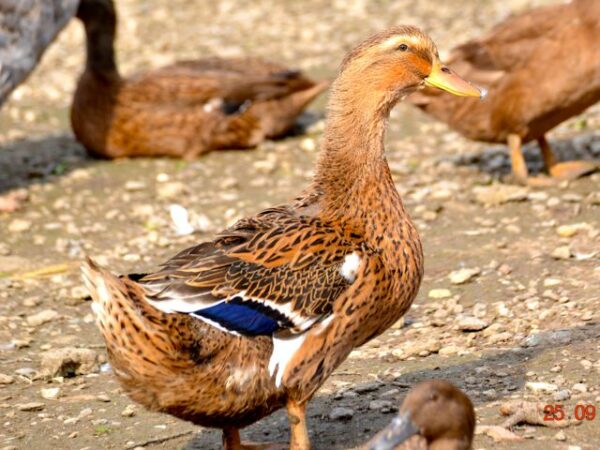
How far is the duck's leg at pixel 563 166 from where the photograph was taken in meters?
9.02

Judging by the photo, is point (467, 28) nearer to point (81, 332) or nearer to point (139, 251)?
point (139, 251)

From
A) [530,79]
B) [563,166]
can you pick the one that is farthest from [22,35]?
[563,166]

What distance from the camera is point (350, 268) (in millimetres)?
5078

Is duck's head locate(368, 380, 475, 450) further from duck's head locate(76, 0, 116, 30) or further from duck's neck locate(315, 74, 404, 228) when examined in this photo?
duck's head locate(76, 0, 116, 30)

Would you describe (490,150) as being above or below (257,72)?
below

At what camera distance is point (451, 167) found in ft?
Answer: 32.3

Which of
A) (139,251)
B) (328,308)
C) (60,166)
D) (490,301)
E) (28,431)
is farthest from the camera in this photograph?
(60,166)

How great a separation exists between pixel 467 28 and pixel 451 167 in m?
4.73

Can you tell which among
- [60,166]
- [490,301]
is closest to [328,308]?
[490,301]

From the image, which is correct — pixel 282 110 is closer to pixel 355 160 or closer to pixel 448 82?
pixel 448 82

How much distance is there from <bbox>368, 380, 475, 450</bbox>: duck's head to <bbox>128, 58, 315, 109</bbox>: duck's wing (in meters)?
6.59
